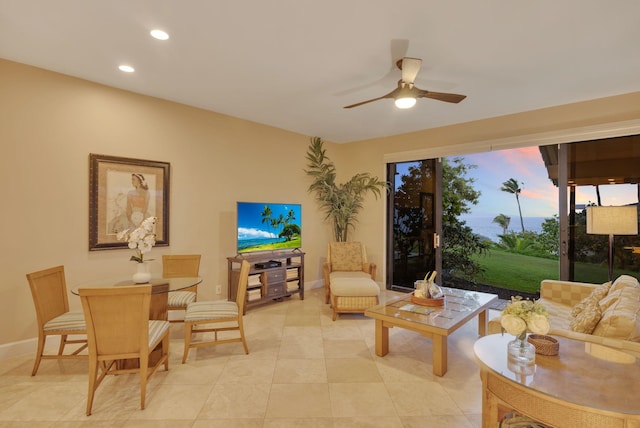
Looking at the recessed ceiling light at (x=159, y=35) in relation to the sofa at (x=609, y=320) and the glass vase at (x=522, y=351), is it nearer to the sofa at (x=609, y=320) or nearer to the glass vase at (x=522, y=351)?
the glass vase at (x=522, y=351)

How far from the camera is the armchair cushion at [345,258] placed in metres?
4.86

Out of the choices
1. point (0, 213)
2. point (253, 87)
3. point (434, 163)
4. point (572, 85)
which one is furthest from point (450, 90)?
point (0, 213)

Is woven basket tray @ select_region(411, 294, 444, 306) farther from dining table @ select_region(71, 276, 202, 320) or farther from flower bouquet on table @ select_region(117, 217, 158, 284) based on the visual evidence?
flower bouquet on table @ select_region(117, 217, 158, 284)

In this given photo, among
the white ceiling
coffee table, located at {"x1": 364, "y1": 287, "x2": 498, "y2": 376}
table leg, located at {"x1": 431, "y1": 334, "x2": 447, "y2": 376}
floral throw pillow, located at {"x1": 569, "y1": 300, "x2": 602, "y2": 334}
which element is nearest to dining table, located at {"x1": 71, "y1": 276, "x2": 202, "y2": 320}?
coffee table, located at {"x1": 364, "y1": 287, "x2": 498, "y2": 376}

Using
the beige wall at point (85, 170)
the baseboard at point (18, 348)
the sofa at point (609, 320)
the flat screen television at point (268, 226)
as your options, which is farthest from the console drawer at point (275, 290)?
the sofa at point (609, 320)

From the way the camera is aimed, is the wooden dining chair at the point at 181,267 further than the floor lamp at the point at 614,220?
Yes

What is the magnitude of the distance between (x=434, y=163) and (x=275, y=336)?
3631 mm

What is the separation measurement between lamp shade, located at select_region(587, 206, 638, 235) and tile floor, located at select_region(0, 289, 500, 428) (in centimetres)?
175

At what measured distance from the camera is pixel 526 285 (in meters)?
5.12

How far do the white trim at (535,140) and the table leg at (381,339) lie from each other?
301cm

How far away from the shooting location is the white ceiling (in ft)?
7.10

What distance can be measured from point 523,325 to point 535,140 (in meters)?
3.31

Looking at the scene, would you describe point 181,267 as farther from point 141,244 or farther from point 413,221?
point 413,221

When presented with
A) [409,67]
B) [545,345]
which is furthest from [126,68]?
[545,345]
